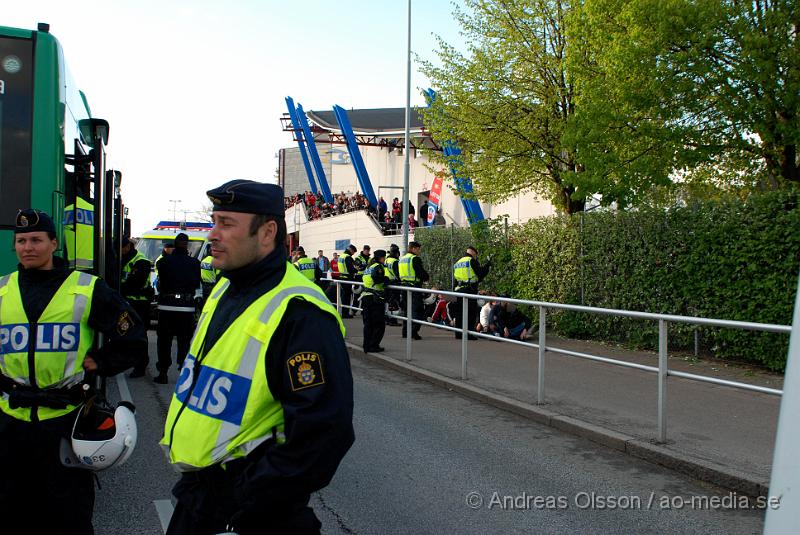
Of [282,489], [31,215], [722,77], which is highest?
[722,77]

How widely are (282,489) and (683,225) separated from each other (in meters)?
11.1

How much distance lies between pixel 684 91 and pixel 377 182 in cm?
3659

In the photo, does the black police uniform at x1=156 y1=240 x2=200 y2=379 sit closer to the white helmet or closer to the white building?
the white helmet

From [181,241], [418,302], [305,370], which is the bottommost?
[418,302]

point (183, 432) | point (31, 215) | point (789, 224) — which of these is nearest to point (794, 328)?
point (183, 432)

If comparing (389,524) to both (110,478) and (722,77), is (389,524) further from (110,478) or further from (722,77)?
(722,77)

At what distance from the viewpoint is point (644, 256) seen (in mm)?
12750

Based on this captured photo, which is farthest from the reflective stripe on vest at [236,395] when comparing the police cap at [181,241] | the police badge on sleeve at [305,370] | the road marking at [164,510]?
the police cap at [181,241]

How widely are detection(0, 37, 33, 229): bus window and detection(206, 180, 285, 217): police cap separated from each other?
→ 3.68m

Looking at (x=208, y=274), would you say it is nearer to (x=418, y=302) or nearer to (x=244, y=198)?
(x=418, y=302)

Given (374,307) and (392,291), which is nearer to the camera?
(374,307)

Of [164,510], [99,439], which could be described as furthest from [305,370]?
[164,510]

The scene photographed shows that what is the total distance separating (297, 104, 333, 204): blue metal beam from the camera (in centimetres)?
4903

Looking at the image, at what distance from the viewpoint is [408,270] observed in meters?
15.0
